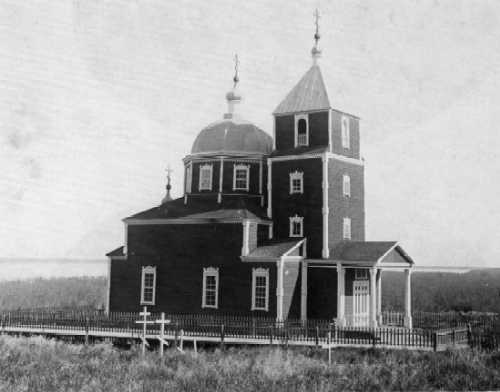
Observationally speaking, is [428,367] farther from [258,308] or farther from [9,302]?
[9,302]

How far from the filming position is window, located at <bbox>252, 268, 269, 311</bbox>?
3644 cm

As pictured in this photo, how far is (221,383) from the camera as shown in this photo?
68.0 feet

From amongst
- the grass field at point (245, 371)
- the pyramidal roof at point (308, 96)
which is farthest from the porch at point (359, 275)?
the pyramidal roof at point (308, 96)

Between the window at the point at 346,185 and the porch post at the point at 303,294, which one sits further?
the window at the point at 346,185

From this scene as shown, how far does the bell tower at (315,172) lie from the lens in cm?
3812

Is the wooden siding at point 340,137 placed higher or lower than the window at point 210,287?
higher

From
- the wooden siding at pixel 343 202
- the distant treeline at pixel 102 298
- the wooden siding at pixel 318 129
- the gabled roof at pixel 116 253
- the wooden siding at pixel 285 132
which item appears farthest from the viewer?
the distant treeline at pixel 102 298

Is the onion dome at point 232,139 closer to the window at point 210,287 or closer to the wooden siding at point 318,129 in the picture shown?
the wooden siding at point 318,129

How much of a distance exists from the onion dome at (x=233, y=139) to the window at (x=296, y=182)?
3.55 meters

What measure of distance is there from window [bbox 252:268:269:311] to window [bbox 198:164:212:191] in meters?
7.14

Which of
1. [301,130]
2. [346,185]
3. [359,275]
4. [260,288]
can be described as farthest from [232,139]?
[359,275]

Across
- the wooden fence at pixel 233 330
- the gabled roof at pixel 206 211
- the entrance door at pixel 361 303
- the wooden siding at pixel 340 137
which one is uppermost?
the wooden siding at pixel 340 137

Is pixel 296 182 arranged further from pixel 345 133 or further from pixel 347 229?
pixel 345 133

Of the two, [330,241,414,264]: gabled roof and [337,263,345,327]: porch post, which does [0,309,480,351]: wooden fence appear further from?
[330,241,414,264]: gabled roof
